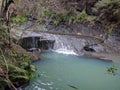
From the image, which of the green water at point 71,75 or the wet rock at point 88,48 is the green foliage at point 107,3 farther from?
the green water at point 71,75

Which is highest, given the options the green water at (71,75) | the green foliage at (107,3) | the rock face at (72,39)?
the green foliage at (107,3)

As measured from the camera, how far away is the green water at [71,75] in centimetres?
737

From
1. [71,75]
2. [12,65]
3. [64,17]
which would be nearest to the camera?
[12,65]

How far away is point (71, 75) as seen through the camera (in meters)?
8.88

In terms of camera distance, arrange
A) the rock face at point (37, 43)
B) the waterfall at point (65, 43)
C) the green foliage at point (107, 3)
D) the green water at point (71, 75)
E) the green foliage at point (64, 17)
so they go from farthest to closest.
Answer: the green foliage at point (64, 17), the green foliage at point (107, 3), the waterfall at point (65, 43), the rock face at point (37, 43), the green water at point (71, 75)

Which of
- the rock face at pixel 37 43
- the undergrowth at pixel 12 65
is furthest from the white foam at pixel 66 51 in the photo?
the undergrowth at pixel 12 65

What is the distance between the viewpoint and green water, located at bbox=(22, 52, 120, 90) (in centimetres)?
737

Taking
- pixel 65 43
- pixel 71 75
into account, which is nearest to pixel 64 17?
pixel 65 43

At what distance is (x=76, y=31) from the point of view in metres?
15.1

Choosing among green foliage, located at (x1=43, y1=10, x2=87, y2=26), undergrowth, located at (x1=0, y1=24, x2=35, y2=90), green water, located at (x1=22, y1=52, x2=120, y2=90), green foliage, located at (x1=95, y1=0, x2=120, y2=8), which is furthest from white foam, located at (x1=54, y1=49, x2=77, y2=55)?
undergrowth, located at (x1=0, y1=24, x2=35, y2=90)

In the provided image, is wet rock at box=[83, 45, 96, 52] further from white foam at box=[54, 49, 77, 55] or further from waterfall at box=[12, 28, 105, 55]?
white foam at box=[54, 49, 77, 55]

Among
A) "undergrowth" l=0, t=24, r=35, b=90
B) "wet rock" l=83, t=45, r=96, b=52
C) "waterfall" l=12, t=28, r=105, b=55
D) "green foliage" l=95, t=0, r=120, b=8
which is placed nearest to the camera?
"undergrowth" l=0, t=24, r=35, b=90

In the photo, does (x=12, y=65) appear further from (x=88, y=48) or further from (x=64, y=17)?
(x=64, y=17)

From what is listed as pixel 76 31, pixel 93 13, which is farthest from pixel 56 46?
pixel 93 13
